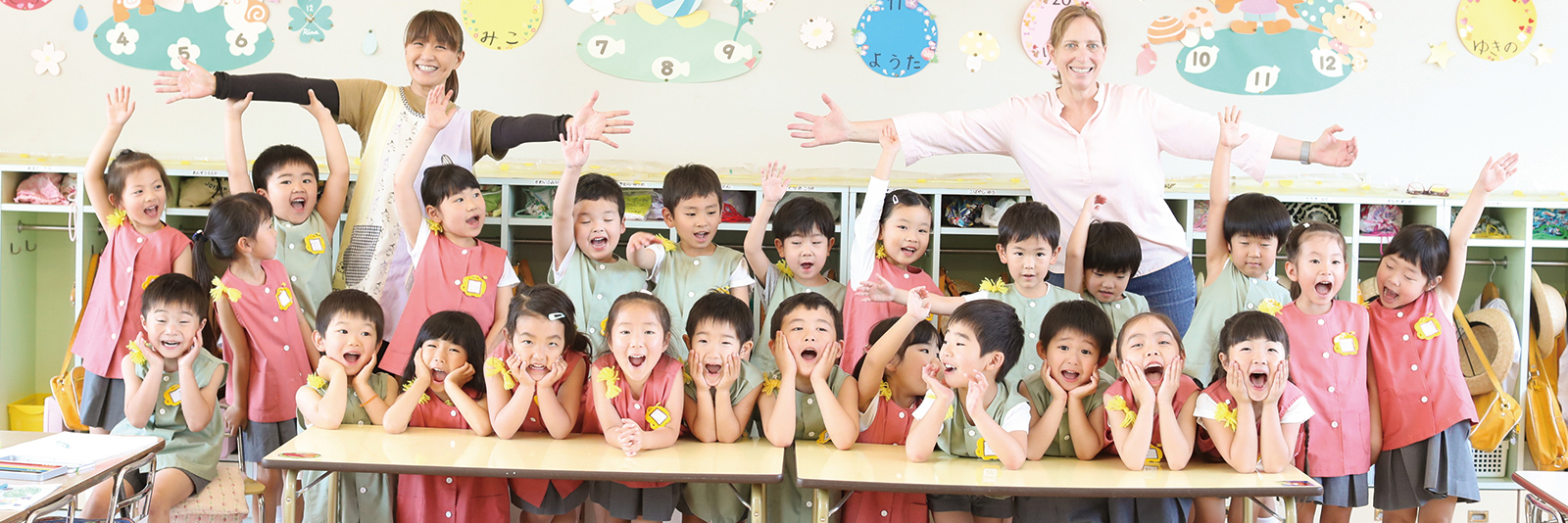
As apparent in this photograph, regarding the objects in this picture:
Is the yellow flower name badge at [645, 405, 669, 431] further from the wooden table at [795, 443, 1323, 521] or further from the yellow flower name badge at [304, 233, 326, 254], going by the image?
the yellow flower name badge at [304, 233, 326, 254]

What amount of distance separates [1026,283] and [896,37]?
1732mm

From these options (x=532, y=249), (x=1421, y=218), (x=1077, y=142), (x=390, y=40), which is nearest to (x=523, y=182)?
(x=532, y=249)

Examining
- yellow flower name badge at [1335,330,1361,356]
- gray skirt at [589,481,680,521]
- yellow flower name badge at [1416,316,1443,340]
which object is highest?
yellow flower name badge at [1416,316,1443,340]

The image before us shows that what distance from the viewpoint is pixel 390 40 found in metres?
4.43

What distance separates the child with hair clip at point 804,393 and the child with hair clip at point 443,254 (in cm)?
98

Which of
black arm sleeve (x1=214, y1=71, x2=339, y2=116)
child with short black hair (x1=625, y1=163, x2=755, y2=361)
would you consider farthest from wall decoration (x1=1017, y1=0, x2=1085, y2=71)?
black arm sleeve (x1=214, y1=71, x2=339, y2=116)

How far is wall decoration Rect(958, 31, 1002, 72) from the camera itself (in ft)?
14.5

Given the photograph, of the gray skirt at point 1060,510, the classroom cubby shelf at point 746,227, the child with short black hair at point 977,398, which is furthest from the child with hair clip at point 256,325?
the gray skirt at point 1060,510

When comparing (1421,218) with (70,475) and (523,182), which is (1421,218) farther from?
(70,475)

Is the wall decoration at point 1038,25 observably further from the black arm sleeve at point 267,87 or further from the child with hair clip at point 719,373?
the black arm sleeve at point 267,87

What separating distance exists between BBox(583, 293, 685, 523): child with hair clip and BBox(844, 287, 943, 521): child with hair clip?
0.50 metres

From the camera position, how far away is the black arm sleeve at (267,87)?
11.2 ft

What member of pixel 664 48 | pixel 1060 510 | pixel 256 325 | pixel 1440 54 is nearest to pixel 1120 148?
pixel 1060 510

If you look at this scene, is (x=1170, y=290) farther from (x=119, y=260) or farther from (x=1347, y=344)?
(x=119, y=260)
